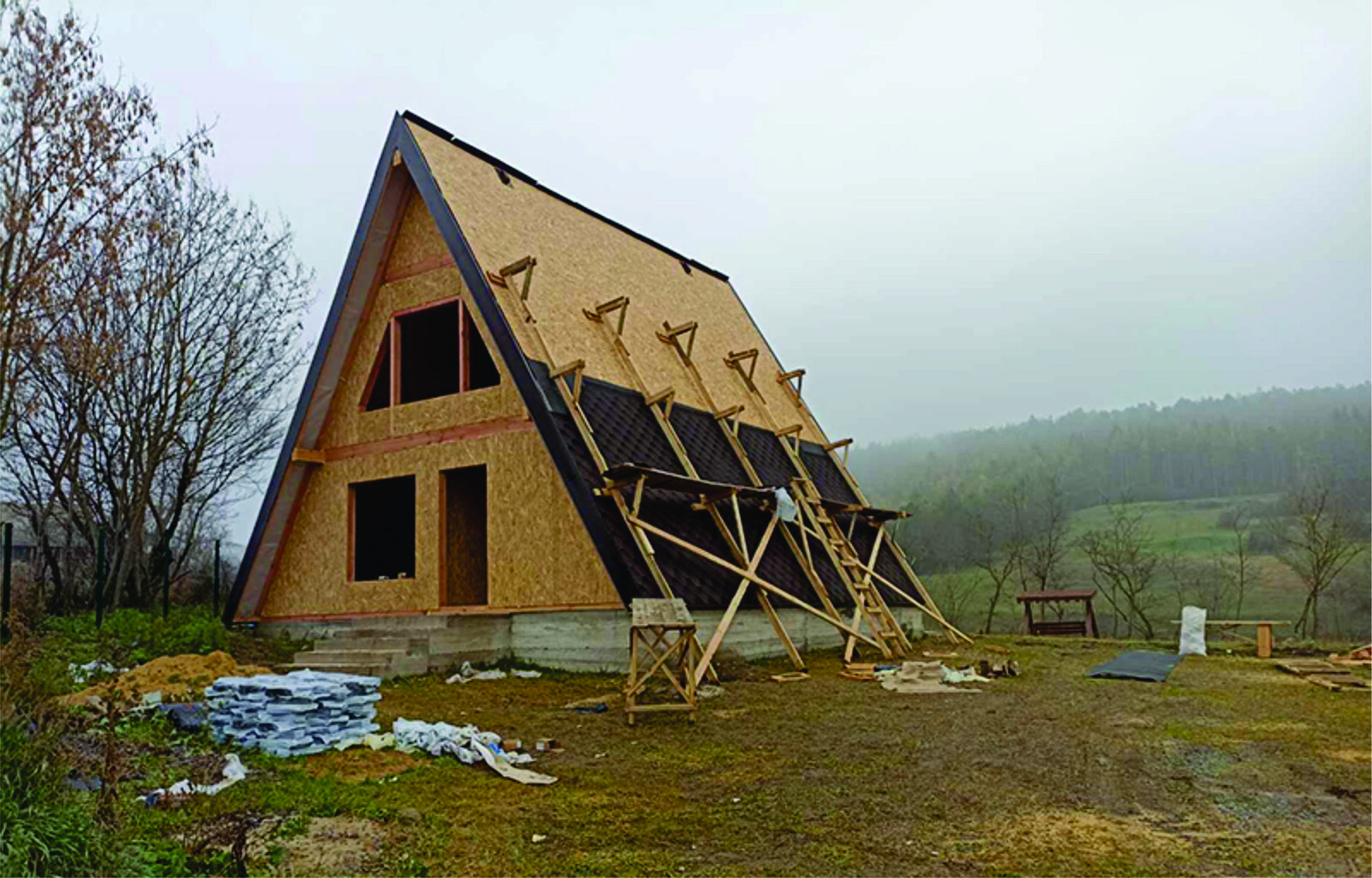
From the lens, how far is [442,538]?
488 inches

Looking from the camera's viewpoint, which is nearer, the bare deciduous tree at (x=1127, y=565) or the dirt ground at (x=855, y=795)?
the dirt ground at (x=855, y=795)

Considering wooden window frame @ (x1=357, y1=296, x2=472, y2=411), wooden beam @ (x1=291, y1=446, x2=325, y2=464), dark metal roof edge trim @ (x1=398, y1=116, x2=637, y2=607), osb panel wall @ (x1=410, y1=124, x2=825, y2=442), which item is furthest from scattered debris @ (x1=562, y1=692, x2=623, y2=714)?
wooden beam @ (x1=291, y1=446, x2=325, y2=464)

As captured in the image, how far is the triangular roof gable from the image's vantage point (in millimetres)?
11758

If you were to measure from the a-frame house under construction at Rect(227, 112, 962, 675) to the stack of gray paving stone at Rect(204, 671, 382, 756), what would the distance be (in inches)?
148

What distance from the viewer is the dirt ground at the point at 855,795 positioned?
4.08m

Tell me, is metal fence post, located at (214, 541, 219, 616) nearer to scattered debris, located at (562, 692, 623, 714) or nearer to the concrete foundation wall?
the concrete foundation wall

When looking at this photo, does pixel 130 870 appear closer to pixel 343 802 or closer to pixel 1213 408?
pixel 343 802

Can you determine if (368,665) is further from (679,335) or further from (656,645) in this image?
(679,335)

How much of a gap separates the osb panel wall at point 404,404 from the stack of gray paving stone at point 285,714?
5636 millimetres

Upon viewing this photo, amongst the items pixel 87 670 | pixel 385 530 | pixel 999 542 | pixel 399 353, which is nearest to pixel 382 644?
pixel 87 670

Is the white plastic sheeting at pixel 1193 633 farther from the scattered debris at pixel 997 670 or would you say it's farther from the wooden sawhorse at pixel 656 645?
the wooden sawhorse at pixel 656 645

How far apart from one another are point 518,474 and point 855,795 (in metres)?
7.37

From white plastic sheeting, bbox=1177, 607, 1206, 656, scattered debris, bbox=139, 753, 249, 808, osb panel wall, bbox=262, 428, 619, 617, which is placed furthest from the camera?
white plastic sheeting, bbox=1177, 607, 1206, 656

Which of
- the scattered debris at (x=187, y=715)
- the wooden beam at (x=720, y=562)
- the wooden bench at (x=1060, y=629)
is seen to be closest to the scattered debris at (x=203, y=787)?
the scattered debris at (x=187, y=715)
